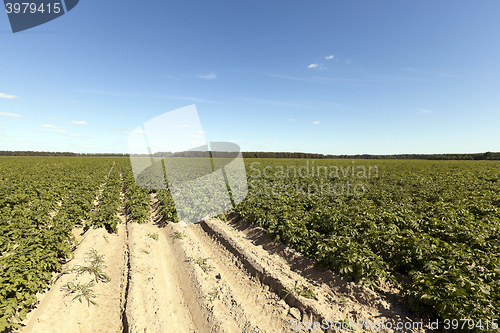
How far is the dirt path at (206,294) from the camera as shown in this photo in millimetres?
4535

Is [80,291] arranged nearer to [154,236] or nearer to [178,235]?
[154,236]

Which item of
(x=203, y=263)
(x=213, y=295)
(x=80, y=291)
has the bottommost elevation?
(x=213, y=295)

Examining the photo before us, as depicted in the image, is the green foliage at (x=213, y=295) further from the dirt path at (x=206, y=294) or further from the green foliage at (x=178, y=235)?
the green foliage at (x=178, y=235)

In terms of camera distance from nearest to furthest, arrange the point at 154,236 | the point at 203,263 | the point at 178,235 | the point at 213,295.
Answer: the point at 213,295 < the point at 203,263 < the point at 154,236 < the point at 178,235

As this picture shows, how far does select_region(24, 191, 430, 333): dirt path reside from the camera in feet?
14.9

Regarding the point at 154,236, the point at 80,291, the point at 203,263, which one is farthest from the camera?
the point at 154,236

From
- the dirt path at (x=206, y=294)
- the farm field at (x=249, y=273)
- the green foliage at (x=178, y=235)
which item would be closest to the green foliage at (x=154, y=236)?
the farm field at (x=249, y=273)

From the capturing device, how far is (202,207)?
1201 centimetres

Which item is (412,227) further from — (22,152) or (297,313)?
Answer: (22,152)

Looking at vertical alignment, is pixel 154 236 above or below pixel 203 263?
above

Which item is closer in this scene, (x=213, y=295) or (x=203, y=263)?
(x=213, y=295)

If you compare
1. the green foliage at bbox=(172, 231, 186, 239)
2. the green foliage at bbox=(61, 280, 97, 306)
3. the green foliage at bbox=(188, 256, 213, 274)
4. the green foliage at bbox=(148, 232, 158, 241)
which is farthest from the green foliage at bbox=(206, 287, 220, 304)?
the green foliage at bbox=(148, 232, 158, 241)

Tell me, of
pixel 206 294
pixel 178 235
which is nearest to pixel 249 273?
pixel 206 294

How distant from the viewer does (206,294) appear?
5566mm
